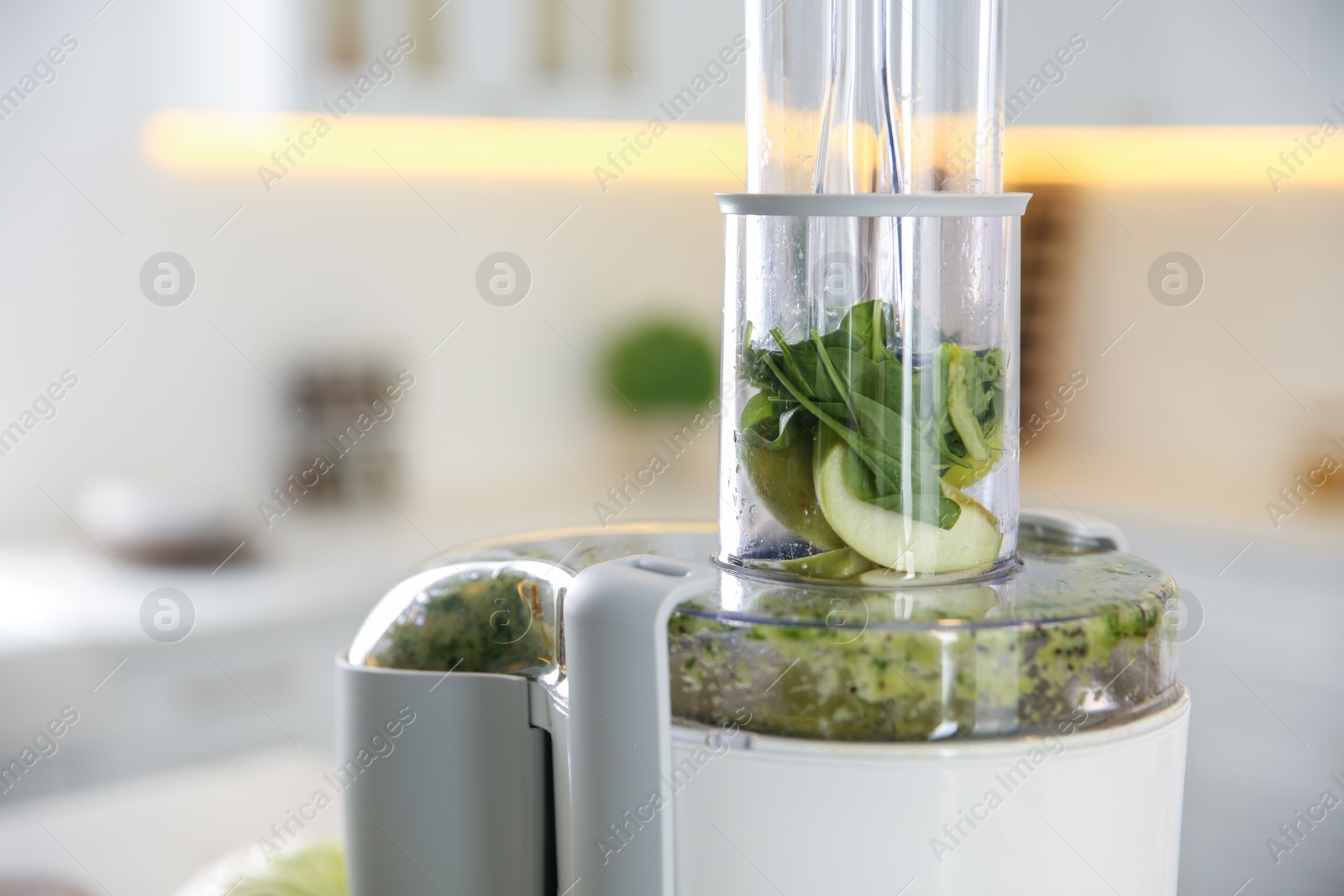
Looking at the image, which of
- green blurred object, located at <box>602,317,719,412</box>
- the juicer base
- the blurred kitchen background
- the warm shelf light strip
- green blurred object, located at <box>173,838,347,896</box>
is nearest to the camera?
the juicer base

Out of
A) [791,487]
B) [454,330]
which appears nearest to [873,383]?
[791,487]

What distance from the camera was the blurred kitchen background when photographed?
5.66 ft

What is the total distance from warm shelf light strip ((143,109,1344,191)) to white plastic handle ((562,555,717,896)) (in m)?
1.55

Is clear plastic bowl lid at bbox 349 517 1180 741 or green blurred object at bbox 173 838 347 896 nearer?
clear plastic bowl lid at bbox 349 517 1180 741

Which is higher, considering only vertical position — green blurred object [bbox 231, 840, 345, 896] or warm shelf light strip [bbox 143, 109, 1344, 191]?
warm shelf light strip [bbox 143, 109, 1344, 191]

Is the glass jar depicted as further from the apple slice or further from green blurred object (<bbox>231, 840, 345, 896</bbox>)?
green blurred object (<bbox>231, 840, 345, 896</bbox>)

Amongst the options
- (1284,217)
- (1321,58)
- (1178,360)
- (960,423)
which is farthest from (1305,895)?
(960,423)

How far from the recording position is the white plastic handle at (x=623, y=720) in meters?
0.45

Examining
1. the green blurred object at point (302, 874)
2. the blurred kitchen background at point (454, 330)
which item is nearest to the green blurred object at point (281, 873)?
the green blurred object at point (302, 874)

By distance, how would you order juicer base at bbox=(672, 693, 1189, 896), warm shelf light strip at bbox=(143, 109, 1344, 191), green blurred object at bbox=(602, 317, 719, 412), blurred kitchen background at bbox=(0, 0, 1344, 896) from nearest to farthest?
juicer base at bbox=(672, 693, 1189, 896), blurred kitchen background at bbox=(0, 0, 1344, 896), warm shelf light strip at bbox=(143, 109, 1344, 191), green blurred object at bbox=(602, 317, 719, 412)

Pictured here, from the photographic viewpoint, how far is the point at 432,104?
74.6 inches

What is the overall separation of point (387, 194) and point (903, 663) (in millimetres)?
1690

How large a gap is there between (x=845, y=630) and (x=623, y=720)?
92 mm

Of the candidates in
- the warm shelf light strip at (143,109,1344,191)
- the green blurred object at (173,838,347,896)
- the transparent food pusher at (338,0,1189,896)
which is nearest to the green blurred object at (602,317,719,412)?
the warm shelf light strip at (143,109,1344,191)
